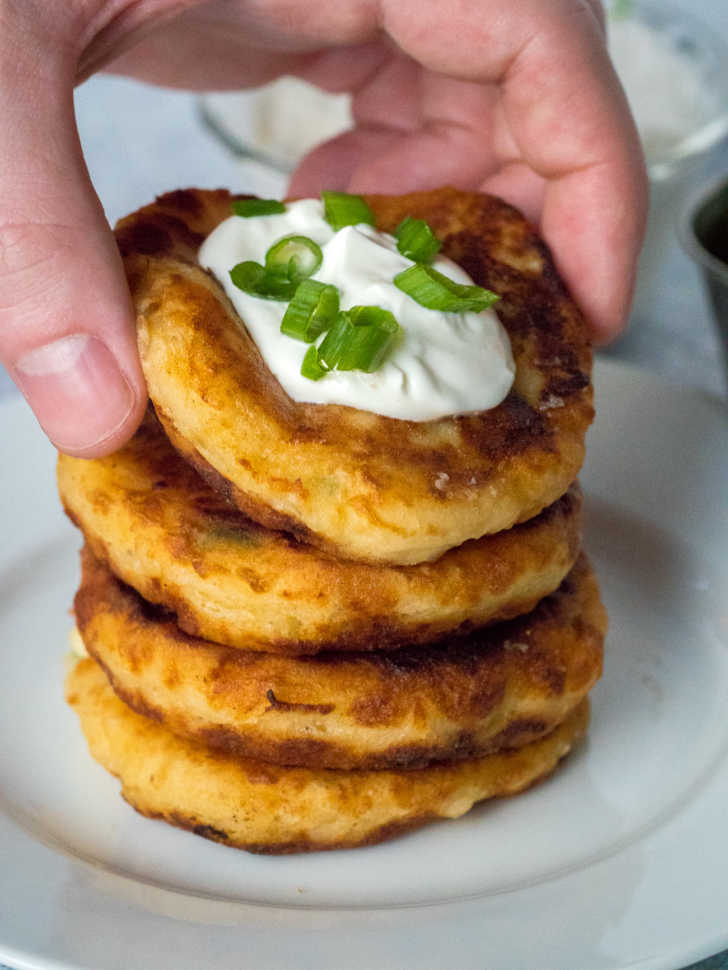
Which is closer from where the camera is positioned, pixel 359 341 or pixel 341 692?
pixel 359 341

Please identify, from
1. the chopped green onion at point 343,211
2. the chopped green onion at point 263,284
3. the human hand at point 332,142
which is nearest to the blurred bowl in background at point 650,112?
the human hand at point 332,142

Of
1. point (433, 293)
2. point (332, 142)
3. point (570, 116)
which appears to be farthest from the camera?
point (332, 142)

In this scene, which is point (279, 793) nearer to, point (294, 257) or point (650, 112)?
point (294, 257)

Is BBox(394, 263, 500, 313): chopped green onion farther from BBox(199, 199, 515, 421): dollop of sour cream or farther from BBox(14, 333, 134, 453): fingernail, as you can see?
BBox(14, 333, 134, 453): fingernail

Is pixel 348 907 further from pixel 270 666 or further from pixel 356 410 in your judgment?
pixel 356 410

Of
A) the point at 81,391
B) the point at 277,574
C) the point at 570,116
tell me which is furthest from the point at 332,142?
the point at 277,574

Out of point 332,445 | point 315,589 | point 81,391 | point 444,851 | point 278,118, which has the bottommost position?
point 444,851

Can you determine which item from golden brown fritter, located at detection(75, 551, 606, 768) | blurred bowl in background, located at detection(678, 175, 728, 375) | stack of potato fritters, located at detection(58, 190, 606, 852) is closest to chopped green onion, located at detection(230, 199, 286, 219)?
stack of potato fritters, located at detection(58, 190, 606, 852)
